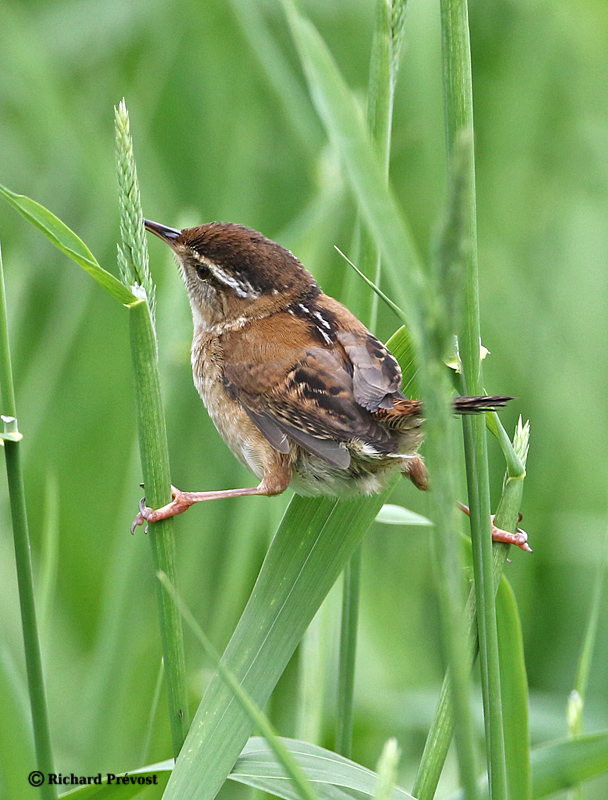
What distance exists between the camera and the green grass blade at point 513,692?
1.53 metres

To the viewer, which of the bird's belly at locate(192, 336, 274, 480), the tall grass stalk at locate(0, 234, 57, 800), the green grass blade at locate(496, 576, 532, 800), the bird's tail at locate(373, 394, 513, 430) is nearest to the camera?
the tall grass stalk at locate(0, 234, 57, 800)

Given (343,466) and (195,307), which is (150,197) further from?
(343,466)

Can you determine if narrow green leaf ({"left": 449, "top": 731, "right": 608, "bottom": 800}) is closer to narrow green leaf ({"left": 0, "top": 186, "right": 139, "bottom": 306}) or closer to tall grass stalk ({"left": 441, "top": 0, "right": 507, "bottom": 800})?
tall grass stalk ({"left": 441, "top": 0, "right": 507, "bottom": 800})

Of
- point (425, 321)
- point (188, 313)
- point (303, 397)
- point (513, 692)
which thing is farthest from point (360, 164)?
point (188, 313)

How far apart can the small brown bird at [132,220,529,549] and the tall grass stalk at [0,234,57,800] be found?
0.22m

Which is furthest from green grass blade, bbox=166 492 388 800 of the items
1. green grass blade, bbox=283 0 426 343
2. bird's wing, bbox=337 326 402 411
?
green grass blade, bbox=283 0 426 343

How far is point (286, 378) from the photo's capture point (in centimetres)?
247

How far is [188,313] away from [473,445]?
2.13 m

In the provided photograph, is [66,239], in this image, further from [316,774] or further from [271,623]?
[316,774]

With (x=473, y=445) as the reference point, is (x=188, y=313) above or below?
above

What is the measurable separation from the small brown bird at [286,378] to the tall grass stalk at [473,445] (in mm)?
305

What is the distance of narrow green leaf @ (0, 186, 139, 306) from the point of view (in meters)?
1.41

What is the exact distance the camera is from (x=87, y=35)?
13.8ft

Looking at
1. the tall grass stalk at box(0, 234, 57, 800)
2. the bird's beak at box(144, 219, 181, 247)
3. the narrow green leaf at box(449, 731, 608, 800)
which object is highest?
the bird's beak at box(144, 219, 181, 247)
